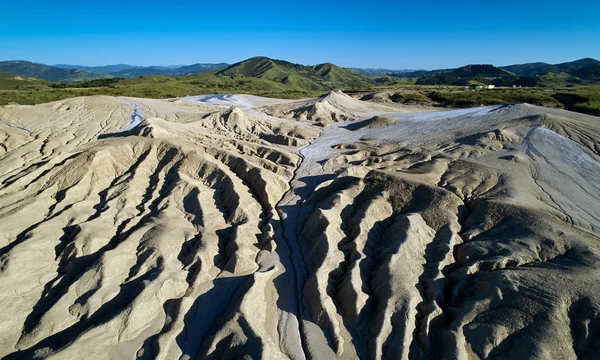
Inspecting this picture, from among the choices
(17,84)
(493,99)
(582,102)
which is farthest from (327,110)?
(17,84)

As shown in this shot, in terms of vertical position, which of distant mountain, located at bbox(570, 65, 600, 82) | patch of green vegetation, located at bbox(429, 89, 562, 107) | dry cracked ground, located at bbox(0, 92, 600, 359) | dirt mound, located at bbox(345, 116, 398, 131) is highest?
distant mountain, located at bbox(570, 65, 600, 82)

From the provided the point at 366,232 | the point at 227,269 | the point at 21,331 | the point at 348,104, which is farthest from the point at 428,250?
the point at 348,104

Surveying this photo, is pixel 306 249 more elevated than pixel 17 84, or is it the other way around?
pixel 17 84

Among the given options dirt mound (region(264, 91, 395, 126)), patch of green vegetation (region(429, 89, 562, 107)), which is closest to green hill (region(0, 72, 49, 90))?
dirt mound (region(264, 91, 395, 126))

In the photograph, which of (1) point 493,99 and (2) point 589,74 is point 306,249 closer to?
(1) point 493,99

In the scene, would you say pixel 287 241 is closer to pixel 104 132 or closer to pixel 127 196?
pixel 127 196

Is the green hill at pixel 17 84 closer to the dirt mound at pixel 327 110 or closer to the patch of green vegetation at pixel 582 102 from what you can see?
the dirt mound at pixel 327 110

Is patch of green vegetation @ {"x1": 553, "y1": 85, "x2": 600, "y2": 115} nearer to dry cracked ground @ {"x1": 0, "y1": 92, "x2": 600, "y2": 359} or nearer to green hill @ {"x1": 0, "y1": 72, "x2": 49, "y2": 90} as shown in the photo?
dry cracked ground @ {"x1": 0, "y1": 92, "x2": 600, "y2": 359}

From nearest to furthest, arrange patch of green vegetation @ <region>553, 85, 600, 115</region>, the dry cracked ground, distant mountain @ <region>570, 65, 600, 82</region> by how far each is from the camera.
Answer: the dry cracked ground < patch of green vegetation @ <region>553, 85, 600, 115</region> < distant mountain @ <region>570, 65, 600, 82</region>

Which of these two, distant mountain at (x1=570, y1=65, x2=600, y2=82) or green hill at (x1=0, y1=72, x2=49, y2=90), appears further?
distant mountain at (x1=570, y1=65, x2=600, y2=82)
